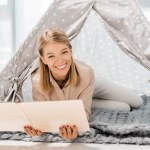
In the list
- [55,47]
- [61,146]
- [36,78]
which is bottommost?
[61,146]

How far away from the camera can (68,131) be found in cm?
121

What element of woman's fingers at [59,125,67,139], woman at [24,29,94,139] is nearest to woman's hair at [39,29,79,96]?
woman at [24,29,94,139]

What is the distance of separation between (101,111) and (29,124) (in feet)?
1.45

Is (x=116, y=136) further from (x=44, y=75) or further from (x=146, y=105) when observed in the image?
(x=146, y=105)

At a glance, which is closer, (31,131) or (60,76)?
(31,131)

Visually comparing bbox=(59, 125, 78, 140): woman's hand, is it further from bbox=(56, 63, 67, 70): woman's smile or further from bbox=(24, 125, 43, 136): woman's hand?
bbox=(56, 63, 67, 70): woman's smile

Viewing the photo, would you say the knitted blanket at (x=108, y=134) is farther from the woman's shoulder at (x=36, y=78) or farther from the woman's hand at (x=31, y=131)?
the woman's shoulder at (x=36, y=78)

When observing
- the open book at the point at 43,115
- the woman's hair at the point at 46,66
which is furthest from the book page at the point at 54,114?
the woman's hair at the point at 46,66

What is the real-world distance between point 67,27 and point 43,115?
0.45m

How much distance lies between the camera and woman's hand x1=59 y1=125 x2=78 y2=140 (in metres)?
1.21

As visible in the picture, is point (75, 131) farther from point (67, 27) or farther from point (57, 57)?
point (67, 27)

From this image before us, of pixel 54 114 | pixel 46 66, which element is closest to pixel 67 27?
pixel 46 66

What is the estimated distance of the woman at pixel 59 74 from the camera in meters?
1.33

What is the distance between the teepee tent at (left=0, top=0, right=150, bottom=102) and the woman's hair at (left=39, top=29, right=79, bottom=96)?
107 millimetres
